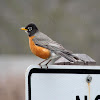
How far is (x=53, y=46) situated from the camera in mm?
2838

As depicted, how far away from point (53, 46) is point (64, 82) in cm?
45

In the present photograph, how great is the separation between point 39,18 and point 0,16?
1.38 m

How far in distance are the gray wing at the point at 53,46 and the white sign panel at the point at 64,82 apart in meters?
0.18

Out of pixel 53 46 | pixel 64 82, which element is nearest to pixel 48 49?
pixel 53 46

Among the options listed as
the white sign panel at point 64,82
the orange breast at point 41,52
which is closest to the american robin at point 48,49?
the orange breast at point 41,52

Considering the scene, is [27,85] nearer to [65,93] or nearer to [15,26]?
[65,93]

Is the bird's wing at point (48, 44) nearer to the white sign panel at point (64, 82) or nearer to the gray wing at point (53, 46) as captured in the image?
the gray wing at point (53, 46)

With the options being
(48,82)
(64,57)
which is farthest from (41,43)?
(48,82)

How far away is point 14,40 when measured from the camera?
50.0 ft

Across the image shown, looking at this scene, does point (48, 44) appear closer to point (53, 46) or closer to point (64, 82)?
point (53, 46)

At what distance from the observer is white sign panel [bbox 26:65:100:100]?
7.91 feet

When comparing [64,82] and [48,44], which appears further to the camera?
[48,44]

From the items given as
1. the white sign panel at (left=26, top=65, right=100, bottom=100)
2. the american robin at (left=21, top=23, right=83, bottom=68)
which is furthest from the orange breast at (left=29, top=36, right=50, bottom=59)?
the white sign panel at (left=26, top=65, right=100, bottom=100)

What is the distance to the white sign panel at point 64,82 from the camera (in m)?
2.41
